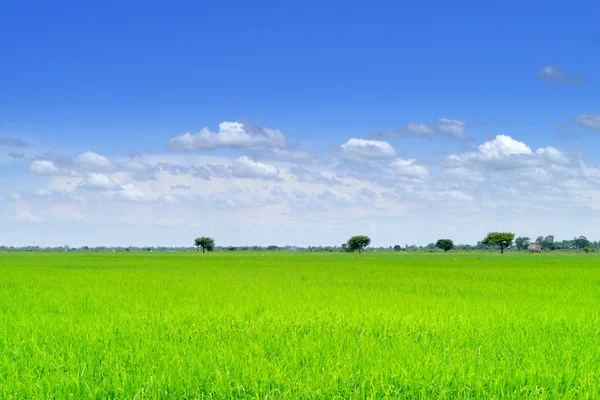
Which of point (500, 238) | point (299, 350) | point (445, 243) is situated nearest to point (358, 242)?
point (445, 243)

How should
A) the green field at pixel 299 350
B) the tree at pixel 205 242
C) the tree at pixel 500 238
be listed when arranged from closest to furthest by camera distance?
the green field at pixel 299 350, the tree at pixel 500 238, the tree at pixel 205 242

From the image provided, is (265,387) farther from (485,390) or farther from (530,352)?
(530,352)

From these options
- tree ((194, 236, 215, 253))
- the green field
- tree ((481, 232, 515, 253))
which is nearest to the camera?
the green field

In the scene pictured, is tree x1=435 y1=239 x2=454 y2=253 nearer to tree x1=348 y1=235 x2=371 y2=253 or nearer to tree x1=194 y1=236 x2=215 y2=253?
tree x1=348 y1=235 x2=371 y2=253

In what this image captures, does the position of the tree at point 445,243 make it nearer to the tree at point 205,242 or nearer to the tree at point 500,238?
the tree at point 500,238

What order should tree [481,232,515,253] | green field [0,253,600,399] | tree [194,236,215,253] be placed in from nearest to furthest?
green field [0,253,600,399], tree [481,232,515,253], tree [194,236,215,253]

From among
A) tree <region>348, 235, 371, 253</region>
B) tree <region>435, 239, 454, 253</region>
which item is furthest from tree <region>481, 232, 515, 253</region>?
tree <region>348, 235, 371, 253</region>

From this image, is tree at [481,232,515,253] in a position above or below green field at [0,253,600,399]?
above

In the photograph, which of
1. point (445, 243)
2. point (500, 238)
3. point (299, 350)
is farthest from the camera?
point (445, 243)

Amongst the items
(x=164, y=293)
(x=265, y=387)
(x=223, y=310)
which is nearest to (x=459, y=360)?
(x=265, y=387)

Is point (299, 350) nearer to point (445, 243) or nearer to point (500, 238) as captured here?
point (500, 238)

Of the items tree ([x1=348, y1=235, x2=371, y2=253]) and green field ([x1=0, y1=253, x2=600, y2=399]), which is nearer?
green field ([x1=0, y1=253, x2=600, y2=399])

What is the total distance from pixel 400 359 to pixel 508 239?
15480 cm

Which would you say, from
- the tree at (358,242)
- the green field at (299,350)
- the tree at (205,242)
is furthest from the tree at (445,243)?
the green field at (299,350)
